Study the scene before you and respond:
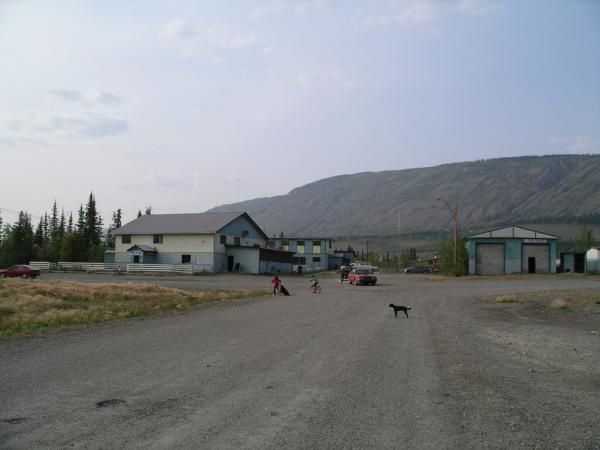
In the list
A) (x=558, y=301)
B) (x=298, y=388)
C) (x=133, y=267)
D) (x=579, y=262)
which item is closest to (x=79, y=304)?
(x=298, y=388)

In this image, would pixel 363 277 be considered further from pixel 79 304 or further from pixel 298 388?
pixel 298 388

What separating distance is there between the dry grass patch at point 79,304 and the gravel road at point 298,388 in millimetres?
2230

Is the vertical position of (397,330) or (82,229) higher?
(82,229)

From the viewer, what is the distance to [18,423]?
243 inches

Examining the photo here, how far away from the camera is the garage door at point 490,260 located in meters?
63.2

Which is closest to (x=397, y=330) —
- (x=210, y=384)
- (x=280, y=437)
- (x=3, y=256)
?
(x=210, y=384)

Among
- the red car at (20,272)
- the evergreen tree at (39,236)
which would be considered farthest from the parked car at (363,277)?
the evergreen tree at (39,236)

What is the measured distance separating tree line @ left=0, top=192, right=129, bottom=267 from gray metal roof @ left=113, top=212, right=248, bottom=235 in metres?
15.7

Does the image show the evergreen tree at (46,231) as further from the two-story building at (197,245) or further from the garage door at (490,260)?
the garage door at (490,260)

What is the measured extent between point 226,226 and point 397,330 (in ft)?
192

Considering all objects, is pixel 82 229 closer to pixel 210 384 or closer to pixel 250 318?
pixel 250 318

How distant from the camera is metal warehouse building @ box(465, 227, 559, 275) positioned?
206ft

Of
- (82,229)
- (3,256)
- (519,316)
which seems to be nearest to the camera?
(519,316)

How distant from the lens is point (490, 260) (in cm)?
6331
